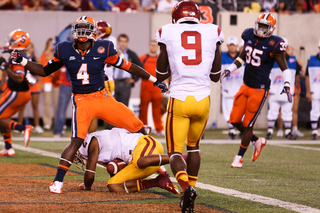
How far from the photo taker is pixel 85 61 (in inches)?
206

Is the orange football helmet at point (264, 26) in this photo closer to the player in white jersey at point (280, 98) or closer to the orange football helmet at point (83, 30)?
the orange football helmet at point (83, 30)

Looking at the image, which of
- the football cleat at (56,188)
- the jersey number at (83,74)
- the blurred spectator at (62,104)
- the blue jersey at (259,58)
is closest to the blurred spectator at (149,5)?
the blurred spectator at (62,104)

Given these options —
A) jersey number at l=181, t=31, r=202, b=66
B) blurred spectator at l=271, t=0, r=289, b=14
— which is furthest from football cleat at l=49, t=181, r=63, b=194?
blurred spectator at l=271, t=0, r=289, b=14

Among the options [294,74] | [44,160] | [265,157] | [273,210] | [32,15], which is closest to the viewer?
[273,210]

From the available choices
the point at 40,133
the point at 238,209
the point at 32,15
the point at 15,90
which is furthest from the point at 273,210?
the point at 32,15

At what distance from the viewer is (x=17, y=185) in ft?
17.2

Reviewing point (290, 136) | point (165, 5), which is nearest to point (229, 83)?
point (290, 136)

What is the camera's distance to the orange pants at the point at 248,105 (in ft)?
23.0

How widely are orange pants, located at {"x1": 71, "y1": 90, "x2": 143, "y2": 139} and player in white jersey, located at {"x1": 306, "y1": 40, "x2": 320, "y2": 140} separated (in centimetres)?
677

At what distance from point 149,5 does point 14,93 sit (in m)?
7.46

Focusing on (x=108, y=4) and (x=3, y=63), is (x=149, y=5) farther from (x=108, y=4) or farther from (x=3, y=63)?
(x=3, y=63)

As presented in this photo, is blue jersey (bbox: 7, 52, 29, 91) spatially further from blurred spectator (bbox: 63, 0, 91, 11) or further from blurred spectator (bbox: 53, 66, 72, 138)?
blurred spectator (bbox: 63, 0, 91, 11)

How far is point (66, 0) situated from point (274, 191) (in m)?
10.3

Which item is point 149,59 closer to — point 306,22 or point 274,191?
point 306,22
